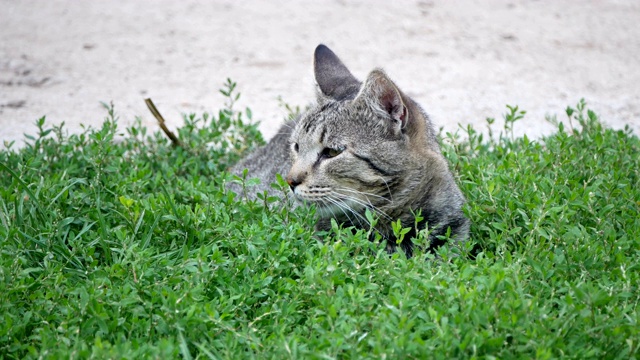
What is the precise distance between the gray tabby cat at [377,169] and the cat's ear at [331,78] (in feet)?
0.92

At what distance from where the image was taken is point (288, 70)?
8.41 metres

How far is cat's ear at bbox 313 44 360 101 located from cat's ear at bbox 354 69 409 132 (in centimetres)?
34

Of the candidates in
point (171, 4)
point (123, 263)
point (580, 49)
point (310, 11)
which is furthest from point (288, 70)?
point (123, 263)

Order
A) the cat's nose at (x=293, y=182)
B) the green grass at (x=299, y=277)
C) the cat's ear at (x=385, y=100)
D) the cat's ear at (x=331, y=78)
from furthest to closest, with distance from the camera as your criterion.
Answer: the cat's ear at (x=331, y=78), the cat's nose at (x=293, y=182), the cat's ear at (x=385, y=100), the green grass at (x=299, y=277)

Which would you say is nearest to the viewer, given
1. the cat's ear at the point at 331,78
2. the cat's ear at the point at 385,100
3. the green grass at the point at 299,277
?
the green grass at the point at 299,277

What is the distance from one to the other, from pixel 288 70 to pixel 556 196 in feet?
14.2

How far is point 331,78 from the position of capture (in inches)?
203

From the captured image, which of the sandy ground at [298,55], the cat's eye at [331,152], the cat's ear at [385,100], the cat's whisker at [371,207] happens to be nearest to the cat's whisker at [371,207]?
the cat's whisker at [371,207]

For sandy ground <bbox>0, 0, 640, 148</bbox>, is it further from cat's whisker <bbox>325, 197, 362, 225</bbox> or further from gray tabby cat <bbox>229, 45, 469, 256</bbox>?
cat's whisker <bbox>325, 197, 362, 225</bbox>

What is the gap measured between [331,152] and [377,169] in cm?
29

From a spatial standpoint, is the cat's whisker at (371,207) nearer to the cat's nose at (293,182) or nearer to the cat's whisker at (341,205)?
the cat's whisker at (341,205)

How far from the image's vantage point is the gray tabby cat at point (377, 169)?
4.47 meters

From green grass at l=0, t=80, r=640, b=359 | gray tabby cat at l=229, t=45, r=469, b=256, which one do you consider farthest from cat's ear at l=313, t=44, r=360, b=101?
green grass at l=0, t=80, r=640, b=359

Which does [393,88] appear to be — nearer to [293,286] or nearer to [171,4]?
[293,286]
